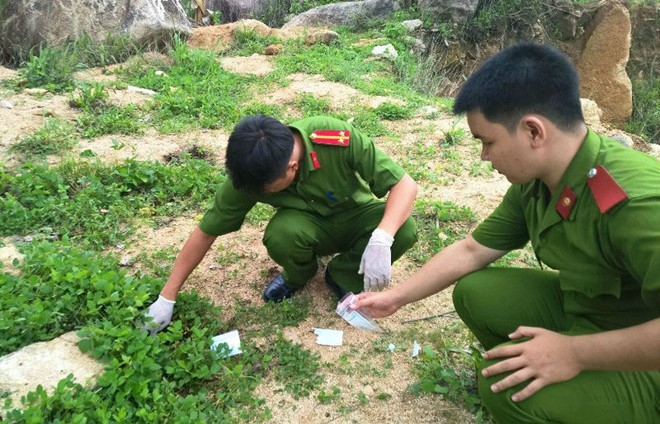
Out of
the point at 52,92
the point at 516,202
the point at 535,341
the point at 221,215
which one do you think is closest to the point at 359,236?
the point at 221,215

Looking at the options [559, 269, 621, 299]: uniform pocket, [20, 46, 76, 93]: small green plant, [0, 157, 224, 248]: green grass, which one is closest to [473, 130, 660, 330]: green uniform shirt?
[559, 269, 621, 299]: uniform pocket

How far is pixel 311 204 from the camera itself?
2719 millimetres

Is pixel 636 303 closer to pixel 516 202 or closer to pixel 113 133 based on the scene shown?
pixel 516 202

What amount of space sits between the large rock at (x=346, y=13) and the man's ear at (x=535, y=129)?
24.3 feet

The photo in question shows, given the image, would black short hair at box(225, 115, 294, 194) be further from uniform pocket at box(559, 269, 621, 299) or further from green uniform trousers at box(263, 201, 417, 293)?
uniform pocket at box(559, 269, 621, 299)

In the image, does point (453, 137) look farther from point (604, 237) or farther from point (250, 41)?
point (250, 41)

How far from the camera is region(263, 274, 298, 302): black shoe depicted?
2.88 meters

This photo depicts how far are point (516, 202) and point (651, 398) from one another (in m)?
0.77

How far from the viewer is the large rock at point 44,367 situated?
2.03 metres

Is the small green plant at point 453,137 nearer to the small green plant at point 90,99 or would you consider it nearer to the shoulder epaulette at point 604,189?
the small green plant at point 90,99

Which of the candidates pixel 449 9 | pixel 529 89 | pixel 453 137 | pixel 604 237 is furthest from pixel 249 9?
pixel 604 237

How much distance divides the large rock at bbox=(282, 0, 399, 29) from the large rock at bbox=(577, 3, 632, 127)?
3251 millimetres

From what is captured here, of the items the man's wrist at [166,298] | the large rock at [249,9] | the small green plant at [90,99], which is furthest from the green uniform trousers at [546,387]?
the large rock at [249,9]

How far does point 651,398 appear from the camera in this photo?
1.66 meters
